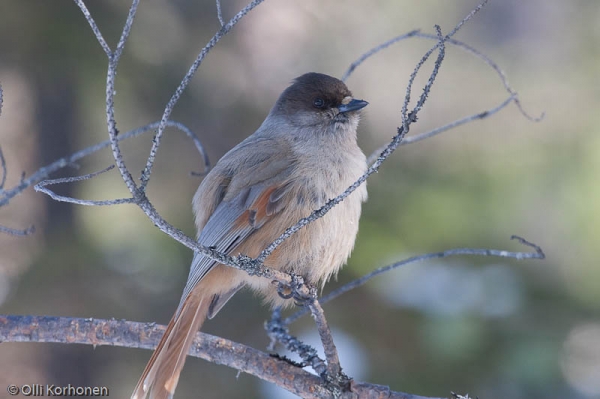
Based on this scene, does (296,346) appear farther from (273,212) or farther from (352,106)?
(352,106)

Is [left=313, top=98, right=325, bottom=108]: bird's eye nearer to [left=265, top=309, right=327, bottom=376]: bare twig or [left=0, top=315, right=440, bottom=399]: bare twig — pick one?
[left=265, top=309, right=327, bottom=376]: bare twig

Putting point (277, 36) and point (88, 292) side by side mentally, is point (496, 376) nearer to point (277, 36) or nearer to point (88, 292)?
point (88, 292)

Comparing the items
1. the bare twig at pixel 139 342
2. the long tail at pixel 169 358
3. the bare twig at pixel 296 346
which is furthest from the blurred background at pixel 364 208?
the bare twig at pixel 139 342

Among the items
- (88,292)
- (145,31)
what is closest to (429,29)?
(145,31)

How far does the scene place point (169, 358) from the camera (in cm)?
316

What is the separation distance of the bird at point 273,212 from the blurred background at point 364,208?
4.13 feet

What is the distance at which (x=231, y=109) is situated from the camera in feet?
16.9

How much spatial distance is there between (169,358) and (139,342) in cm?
26

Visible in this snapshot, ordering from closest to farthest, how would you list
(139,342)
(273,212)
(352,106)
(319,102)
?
(139,342) → (273,212) → (352,106) → (319,102)

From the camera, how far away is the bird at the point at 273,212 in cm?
312

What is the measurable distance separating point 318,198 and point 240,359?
826 mm

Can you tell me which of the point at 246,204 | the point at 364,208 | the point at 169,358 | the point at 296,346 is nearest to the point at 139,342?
the point at 169,358

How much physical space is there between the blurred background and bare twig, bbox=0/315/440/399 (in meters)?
1.55

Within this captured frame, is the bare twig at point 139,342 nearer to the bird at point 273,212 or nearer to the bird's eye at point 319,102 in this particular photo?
the bird at point 273,212
